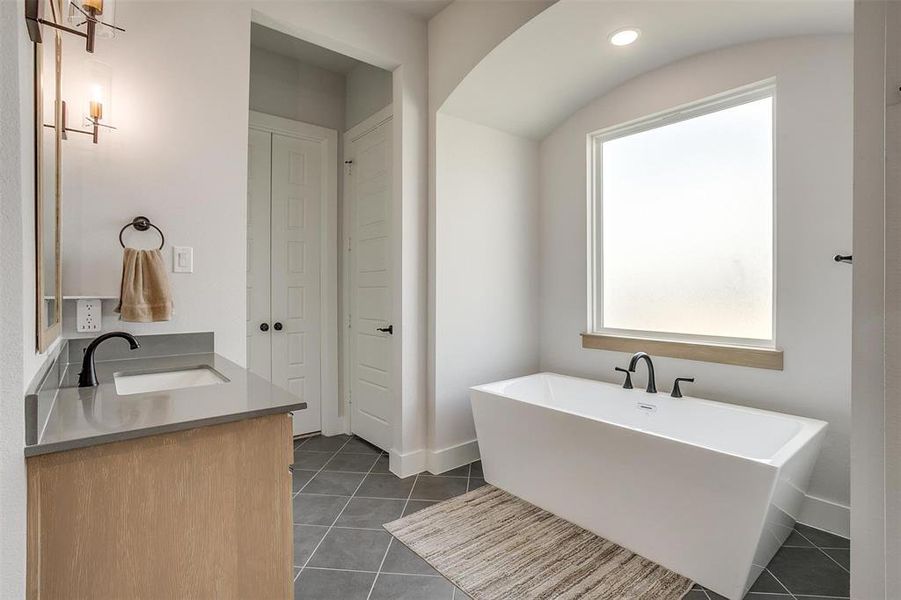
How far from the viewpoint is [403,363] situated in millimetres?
2902

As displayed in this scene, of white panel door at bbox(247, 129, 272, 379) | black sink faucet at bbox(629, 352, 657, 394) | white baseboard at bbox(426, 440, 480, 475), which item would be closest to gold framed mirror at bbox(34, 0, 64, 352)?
white panel door at bbox(247, 129, 272, 379)

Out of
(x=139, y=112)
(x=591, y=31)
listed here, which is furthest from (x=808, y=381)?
(x=139, y=112)

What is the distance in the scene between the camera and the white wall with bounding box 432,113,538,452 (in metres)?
2.99

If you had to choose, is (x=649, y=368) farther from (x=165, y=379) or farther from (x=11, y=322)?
(x=11, y=322)

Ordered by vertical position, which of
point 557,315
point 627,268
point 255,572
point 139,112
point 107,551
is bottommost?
point 255,572

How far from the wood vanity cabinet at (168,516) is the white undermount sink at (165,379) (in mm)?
523

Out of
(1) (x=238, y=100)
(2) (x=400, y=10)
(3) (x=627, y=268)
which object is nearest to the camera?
(1) (x=238, y=100)

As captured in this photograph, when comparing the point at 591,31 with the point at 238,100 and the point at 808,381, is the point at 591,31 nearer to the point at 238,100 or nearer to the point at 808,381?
the point at 238,100

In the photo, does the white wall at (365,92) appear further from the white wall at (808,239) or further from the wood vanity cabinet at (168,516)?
the wood vanity cabinet at (168,516)

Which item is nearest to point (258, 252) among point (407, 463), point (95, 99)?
point (95, 99)

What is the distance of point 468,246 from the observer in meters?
3.12

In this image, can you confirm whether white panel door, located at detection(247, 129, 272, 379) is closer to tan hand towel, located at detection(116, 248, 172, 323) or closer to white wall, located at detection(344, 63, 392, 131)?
white wall, located at detection(344, 63, 392, 131)

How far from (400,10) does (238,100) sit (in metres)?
1.31

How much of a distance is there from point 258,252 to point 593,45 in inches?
101
